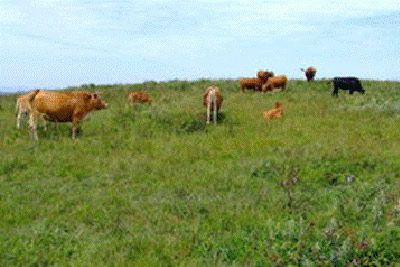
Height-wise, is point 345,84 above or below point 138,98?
above

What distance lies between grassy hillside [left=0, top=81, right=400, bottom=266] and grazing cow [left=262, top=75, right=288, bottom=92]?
1244 cm

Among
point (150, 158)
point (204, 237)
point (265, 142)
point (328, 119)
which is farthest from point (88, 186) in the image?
point (328, 119)

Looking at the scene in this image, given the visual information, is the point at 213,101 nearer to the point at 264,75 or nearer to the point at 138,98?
the point at 138,98

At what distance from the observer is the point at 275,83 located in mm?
34031

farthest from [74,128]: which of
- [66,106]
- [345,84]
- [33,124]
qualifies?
[345,84]

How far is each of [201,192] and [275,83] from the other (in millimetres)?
23502

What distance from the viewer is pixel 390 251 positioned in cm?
720

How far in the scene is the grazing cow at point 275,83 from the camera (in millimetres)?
33562

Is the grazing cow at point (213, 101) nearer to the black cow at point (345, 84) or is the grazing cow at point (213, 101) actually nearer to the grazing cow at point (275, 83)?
the black cow at point (345, 84)

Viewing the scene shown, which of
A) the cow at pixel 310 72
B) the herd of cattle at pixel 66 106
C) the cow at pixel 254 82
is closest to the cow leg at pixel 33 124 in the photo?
the herd of cattle at pixel 66 106

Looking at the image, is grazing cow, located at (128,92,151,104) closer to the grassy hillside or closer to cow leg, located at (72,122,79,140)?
the grassy hillside

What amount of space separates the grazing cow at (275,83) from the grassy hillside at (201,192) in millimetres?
12441

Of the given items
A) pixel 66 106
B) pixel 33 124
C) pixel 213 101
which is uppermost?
pixel 213 101

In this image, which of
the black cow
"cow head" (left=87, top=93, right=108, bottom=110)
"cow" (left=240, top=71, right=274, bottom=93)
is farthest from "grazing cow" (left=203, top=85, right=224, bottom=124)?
"cow" (left=240, top=71, right=274, bottom=93)
